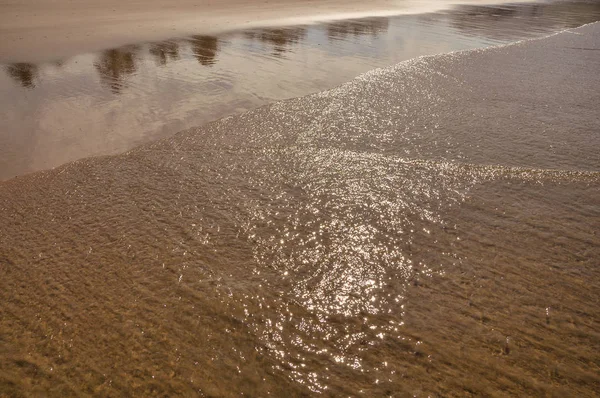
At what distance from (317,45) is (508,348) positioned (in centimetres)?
549

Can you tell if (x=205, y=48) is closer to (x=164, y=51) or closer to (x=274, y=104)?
(x=164, y=51)

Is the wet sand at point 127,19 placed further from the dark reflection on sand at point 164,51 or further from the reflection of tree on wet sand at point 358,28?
the reflection of tree on wet sand at point 358,28

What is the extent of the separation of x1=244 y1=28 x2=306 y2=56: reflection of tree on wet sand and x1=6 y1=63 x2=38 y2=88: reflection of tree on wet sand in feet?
9.19

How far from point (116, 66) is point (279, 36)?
293 cm

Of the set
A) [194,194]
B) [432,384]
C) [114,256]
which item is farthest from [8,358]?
[432,384]

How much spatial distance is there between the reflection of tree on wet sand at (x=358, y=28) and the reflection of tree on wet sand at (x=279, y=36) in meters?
0.57

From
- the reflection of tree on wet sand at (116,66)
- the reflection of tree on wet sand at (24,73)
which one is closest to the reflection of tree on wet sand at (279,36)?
the reflection of tree on wet sand at (116,66)

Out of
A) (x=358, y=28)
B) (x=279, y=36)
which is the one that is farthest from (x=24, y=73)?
(x=358, y=28)

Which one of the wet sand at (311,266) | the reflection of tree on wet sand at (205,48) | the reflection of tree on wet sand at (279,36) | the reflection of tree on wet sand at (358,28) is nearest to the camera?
the wet sand at (311,266)

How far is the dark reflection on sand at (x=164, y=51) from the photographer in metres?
4.94

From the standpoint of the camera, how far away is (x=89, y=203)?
195cm

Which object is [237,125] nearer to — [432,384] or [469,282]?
[469,282]

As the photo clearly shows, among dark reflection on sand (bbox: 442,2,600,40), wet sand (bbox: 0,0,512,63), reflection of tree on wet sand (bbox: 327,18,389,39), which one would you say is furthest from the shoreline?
wet sand (bbox: 0,0,512,63)

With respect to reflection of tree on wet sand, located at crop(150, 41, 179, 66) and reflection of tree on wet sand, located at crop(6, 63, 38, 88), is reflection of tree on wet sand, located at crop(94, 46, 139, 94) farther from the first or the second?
reflection of tree on wet sand, located at crop(6, 63, 38, 88)
